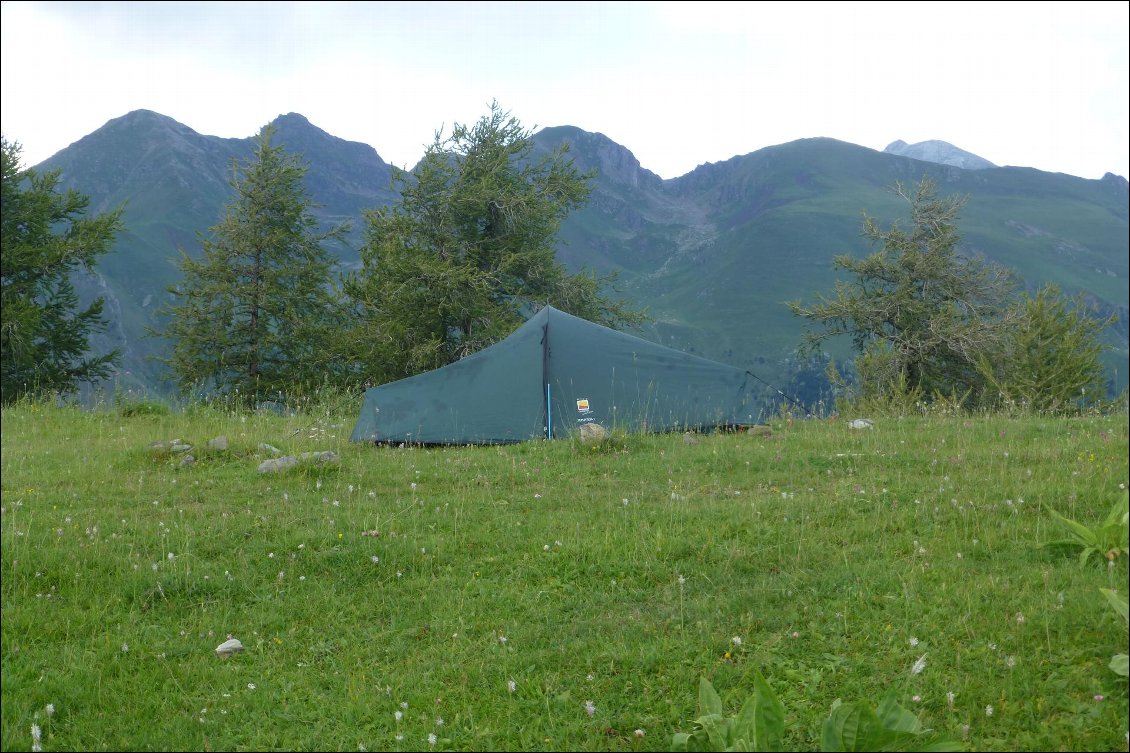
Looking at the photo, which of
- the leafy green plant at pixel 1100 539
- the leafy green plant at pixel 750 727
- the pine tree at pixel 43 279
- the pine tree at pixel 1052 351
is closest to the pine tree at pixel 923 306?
the pine tree at pixel 1052 351

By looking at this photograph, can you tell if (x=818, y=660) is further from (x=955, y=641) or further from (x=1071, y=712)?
(x=1071, y=712)

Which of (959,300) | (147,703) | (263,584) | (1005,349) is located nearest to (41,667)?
(147,703)

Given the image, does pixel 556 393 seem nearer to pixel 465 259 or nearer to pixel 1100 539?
pixel 1100 539

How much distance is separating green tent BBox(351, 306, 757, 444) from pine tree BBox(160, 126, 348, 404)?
47.6ft

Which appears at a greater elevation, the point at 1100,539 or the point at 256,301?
the point at 256,301

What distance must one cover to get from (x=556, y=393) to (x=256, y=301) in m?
17.9

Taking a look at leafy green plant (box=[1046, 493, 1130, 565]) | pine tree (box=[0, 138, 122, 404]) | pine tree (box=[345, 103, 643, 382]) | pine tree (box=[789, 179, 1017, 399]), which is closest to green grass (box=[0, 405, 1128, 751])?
leafy green plant (box=[1046, 493, 1130, 565])

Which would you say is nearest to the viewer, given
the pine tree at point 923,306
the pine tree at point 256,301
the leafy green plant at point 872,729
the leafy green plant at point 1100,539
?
the leafy green plant at point 872,729

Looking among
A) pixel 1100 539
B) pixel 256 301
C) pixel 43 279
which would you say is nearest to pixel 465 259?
pixel 256 301

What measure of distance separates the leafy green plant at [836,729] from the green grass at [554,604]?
1.19ft

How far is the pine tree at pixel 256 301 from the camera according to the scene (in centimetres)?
2764

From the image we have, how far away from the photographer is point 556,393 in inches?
539

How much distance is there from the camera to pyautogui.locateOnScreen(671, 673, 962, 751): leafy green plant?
3.67m

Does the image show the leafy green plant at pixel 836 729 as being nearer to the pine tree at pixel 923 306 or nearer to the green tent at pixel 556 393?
the green tent at pixel 556 393
